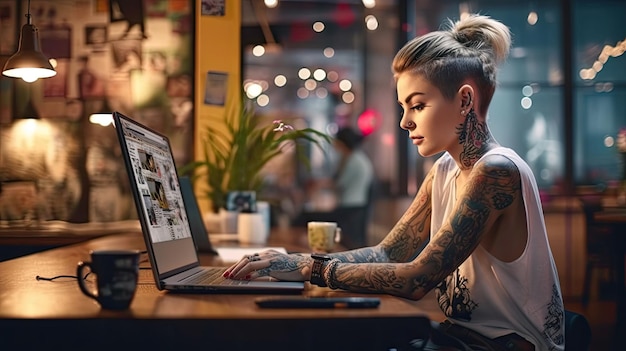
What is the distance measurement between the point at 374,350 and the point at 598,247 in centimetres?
548

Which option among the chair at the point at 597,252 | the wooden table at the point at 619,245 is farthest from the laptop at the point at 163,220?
the chair at the point at 597,252

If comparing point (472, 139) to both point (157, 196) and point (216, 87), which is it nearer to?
point (157, 196)

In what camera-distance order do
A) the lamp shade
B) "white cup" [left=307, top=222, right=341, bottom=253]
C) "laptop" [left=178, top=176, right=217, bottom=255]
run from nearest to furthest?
"white cup" [left=307, top=222, right=341, bottom=253], "laptop" [left=178, top=176, right=217, bottom=255], the lamp shade

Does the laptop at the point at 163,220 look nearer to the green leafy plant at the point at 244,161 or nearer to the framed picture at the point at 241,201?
the framed picture at the point at 241,201

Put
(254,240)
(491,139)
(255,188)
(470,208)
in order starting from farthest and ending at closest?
(255,188), (254,240), (491,139), (470,208)

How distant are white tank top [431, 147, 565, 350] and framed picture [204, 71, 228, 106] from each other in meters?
2.79

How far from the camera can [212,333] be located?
1104 mm

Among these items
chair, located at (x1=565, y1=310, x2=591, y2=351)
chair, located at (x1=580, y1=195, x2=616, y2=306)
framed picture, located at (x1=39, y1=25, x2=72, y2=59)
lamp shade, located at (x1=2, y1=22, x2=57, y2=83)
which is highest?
framed picture, located at (x1=39, y1=25, x2=72, y2=59)

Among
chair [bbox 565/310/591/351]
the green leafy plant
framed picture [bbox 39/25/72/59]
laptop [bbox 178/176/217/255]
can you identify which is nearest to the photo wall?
framed picture [bbox 39/25/72/59]

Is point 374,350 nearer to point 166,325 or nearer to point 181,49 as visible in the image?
point 166,325

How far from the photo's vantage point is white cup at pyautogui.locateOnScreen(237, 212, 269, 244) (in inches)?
118

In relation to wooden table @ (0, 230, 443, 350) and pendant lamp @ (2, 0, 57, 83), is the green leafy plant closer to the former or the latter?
pendant lamp @ (2, 0, 57, 83)

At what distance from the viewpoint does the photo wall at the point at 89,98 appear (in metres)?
4.13

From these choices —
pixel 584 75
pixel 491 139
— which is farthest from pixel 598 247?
pixel 491 139
